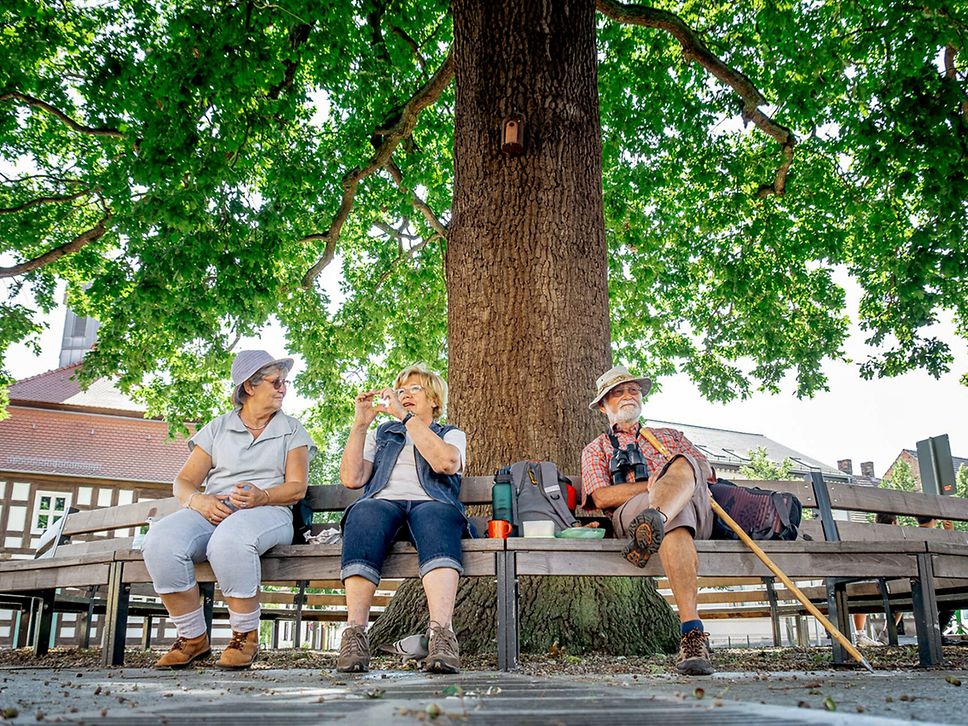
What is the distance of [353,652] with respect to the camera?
376 centimetres

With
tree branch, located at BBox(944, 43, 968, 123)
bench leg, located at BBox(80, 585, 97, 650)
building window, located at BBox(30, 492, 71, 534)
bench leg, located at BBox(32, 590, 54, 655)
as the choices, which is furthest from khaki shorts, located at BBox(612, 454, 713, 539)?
building window, located at BBox(30, 492, 71, 534)

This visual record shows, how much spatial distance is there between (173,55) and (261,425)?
17.4 feet

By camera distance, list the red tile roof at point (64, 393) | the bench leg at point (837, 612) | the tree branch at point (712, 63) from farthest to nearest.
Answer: the red tile roof at point (64, 393) < the tree branch at point (712, 63) < the bench leg at point (837, 612)

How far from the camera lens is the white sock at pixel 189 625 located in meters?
4.27

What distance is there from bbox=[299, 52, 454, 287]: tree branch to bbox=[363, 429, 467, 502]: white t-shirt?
494 cm

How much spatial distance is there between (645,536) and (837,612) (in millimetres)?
1674

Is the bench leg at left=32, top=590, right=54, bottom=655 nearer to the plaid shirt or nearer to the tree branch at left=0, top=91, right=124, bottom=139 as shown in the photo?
the plaid shirt

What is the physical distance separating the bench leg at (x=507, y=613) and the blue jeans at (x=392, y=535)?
201 mm

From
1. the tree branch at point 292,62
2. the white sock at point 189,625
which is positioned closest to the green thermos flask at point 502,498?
the white sock at point 189,625

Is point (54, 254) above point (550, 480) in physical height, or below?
above

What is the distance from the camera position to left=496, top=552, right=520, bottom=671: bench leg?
3.88 m

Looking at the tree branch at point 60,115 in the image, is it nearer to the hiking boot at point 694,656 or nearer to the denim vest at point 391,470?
the denim vest at point 391,470

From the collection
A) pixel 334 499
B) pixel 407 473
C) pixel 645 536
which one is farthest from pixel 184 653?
pixel 645 536

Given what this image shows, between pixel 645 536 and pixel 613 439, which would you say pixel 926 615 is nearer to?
pixel 645 536
